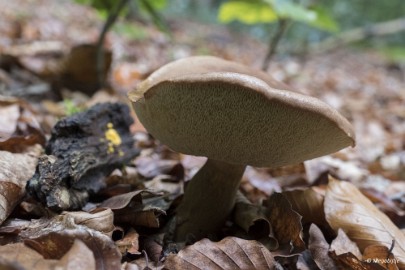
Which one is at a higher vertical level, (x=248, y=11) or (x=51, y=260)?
(x=248, y=11)

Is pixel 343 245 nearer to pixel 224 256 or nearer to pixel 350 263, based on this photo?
pixel 350 263

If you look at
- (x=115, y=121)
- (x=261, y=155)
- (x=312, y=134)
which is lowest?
(x=115, y=121)

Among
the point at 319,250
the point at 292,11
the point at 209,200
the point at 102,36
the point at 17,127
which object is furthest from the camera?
the point at 102,36

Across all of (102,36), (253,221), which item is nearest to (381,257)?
(253,221)

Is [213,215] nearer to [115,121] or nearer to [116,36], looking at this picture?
[115,121]

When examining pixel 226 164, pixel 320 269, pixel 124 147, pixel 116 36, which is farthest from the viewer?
pixel 116 36

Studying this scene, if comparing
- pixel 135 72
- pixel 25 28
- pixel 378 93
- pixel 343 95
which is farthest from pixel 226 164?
pixel 378 93

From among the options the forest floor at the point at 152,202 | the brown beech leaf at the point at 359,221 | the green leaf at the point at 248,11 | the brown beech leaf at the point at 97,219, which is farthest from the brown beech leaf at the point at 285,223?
the green leaf at the point at 248,11
